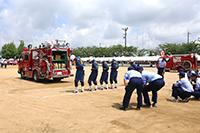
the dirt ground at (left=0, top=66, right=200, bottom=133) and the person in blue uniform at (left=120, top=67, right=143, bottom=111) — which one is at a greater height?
the person in blue uniform at (left=120, top=67, right=143, bottom=111)

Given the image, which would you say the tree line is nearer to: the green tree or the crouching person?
the green tree

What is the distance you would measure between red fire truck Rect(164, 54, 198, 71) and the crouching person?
22.8m

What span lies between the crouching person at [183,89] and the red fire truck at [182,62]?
2277cm

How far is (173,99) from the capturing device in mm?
12008

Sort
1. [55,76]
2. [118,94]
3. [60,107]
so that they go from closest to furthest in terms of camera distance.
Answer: [60,107] → [118,94] → [55,76]

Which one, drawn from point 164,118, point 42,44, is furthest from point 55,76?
point 164,118

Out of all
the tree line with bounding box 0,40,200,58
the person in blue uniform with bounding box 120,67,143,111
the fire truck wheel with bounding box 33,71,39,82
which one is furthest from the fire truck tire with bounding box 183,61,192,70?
the tree line with bounding box 0,40,200,58

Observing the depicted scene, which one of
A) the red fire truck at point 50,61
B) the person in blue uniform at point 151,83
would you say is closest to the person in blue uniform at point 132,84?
the person in blue uniform at point 151,83

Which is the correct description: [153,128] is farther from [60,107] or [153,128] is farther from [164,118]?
[60,107]

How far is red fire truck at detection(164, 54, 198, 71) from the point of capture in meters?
34.6

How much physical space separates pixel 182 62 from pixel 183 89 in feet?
83.0

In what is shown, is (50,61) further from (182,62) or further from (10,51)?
(10,51)

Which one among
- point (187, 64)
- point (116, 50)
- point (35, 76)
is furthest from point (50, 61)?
point (116, 50)

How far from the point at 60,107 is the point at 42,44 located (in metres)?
10.8
